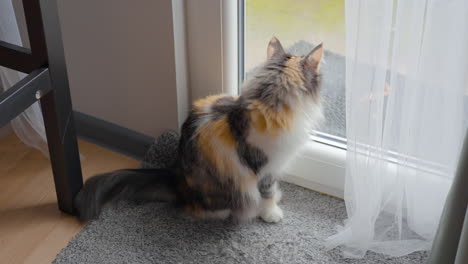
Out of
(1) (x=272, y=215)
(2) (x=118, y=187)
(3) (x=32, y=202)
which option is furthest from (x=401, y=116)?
(3) (x=32, y=202)

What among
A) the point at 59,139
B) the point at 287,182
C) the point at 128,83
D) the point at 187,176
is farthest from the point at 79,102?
the point at 287,182

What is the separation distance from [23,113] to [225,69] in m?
0.66

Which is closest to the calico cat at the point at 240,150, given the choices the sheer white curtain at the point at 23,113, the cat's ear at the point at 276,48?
the cat's ear at the point at 276,48

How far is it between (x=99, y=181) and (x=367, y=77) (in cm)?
77

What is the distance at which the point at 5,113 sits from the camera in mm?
1104

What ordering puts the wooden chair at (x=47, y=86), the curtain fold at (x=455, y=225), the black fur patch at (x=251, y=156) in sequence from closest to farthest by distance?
the curtain fold at (x=455, y=225) < the wooden chair at (x=47, y=86) < the black fur patch at (x=251, y=156)

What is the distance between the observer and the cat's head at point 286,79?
3.96ft

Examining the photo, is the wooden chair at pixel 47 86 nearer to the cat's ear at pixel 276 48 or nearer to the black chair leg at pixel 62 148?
the black chair leg at pixel 62 148

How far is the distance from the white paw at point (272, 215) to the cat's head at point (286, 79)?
1.24 ft

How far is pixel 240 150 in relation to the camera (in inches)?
50.0

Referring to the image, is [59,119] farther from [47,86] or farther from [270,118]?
[270,118]

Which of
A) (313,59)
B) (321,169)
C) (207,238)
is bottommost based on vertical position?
(207,238)

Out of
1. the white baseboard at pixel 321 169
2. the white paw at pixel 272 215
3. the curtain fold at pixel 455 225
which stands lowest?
the white paw at pixel 272 215

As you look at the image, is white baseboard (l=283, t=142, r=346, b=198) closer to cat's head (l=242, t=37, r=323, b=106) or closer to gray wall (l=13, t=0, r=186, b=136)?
cat's head (l=242, t=37, r=323, b=106)
